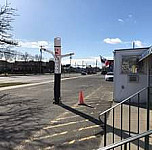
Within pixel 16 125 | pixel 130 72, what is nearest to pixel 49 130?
pixel 16 125

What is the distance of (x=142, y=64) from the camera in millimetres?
15102

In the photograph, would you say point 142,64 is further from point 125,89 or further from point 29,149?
point 29,149

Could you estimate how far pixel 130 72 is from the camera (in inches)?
610

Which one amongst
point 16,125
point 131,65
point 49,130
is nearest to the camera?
point 49,130

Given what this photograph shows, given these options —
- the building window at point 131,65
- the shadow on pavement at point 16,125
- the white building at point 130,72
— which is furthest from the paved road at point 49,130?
the building window at point 131,65

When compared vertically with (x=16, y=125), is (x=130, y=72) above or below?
above

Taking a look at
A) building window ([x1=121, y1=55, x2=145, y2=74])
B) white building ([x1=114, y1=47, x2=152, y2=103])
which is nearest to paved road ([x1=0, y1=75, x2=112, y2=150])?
white building ([x1=114, y1=47, x2=152, y2=103])

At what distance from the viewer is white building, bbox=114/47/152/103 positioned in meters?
14.9

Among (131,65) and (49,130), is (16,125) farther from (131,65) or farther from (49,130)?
(131,65)

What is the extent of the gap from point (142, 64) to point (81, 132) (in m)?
8.37

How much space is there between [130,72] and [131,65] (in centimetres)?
41

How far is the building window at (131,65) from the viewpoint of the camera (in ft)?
49.7

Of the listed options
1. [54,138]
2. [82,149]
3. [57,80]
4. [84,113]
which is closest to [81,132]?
[54,138]

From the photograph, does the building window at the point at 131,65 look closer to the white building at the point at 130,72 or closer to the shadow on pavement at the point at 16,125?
the white building at the point at 130,72
